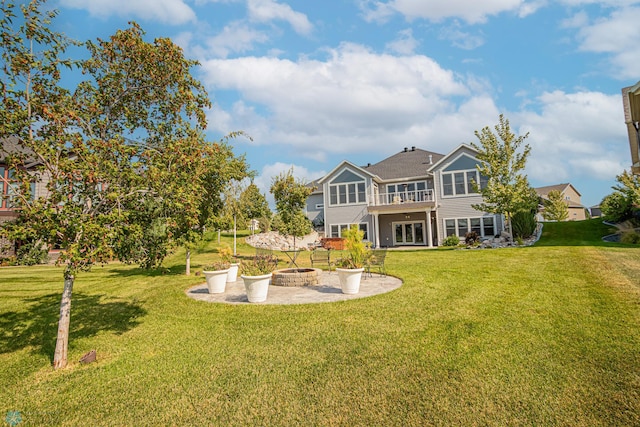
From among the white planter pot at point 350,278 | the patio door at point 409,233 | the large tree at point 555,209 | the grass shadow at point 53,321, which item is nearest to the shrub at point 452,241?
the patio door at point 409,233

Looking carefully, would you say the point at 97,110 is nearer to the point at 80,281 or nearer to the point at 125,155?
the point at 125,155

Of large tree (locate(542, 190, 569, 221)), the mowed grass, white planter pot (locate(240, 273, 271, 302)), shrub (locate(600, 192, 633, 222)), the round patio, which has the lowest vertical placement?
the mowed grass

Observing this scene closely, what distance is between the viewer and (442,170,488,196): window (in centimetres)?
2366

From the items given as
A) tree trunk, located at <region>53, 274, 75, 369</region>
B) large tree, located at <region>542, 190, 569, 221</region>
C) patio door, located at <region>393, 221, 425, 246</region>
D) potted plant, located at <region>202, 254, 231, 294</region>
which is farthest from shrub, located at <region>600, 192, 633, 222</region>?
tree trunk, located at <region>53, 274, 75, 369</region>

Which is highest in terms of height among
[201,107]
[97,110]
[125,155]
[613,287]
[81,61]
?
[81,61]

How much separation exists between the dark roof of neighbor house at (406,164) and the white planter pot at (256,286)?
2161cm

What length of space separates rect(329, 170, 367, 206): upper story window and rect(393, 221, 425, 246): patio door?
Result: 3716mm

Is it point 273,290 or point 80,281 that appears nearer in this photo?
point 273,290

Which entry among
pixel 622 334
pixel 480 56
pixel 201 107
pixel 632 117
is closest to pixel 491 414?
pixel 622 334

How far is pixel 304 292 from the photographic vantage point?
889 centimetres

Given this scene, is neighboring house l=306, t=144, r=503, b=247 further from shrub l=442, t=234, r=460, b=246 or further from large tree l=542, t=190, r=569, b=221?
large tree l=542, t=190, r=569, b=221

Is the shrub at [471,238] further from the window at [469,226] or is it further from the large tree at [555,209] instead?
the large tree at [555,209]

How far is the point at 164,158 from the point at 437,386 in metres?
4.75

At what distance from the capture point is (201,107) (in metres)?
5.61
